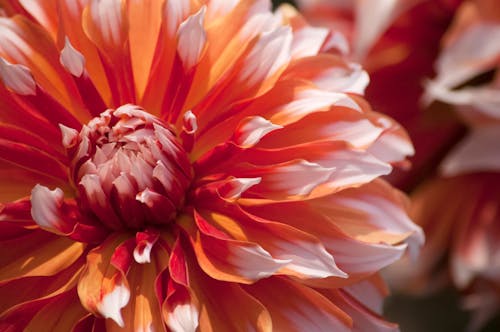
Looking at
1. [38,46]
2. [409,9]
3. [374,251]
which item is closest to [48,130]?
[38,46]

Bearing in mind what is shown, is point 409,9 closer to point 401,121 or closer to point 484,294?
point 401,121

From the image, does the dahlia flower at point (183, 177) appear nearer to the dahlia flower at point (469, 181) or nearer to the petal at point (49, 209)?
the petal at point (49, 209)

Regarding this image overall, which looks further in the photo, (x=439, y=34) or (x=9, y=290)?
(x=439, y=34)

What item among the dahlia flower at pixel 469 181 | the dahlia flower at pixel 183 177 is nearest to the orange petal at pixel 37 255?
the dahlia flower at pixel 183 177

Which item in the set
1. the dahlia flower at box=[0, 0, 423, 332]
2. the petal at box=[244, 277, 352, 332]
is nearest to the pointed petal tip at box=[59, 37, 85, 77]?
the dahlia flower at box=[0, 0, 423, 332]

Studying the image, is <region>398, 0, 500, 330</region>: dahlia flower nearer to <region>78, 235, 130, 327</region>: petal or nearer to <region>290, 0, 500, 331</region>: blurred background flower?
<region>290, 0, 500, 331</region>: blurred background flower

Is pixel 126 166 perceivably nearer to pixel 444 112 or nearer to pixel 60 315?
pixel 60 315
